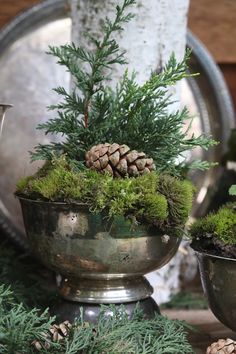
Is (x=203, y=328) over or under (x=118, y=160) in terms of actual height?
under

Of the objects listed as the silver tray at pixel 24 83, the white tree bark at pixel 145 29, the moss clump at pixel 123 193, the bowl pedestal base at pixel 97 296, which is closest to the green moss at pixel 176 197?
the moss clump at pixel 123 193

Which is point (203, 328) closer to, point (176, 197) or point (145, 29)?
point (176, 197)

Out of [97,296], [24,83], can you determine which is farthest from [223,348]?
[24,83]

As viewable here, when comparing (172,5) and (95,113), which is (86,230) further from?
(172,5)

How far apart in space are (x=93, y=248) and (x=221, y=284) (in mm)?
205

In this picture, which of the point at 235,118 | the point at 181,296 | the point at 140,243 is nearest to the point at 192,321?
the point at 181,296

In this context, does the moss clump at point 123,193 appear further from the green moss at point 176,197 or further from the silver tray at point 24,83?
the silver tray at point 24,83

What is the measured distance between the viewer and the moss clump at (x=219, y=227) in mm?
1056

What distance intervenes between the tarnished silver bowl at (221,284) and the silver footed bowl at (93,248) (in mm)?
81

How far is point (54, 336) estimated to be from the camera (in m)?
1.02

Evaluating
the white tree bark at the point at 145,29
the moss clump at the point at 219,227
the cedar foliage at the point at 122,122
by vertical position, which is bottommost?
the moss clump at the point at 219,227

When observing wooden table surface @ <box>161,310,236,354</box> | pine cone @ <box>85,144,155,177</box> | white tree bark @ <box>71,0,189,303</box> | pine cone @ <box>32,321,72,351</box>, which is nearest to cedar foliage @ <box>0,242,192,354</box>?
pine cone @ <box>32,321,72,351</box>

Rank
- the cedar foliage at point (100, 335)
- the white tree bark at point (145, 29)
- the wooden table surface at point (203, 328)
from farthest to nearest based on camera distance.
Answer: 1. the white tree bark at point (145, 29)
2. the wooden table surface at point (203, 328)
3. the cedar foliage at point (100, 335)

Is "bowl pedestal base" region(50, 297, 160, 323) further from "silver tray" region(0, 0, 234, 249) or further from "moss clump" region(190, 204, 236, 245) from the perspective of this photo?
"silver tray" region(0, 0, 234, 249)
